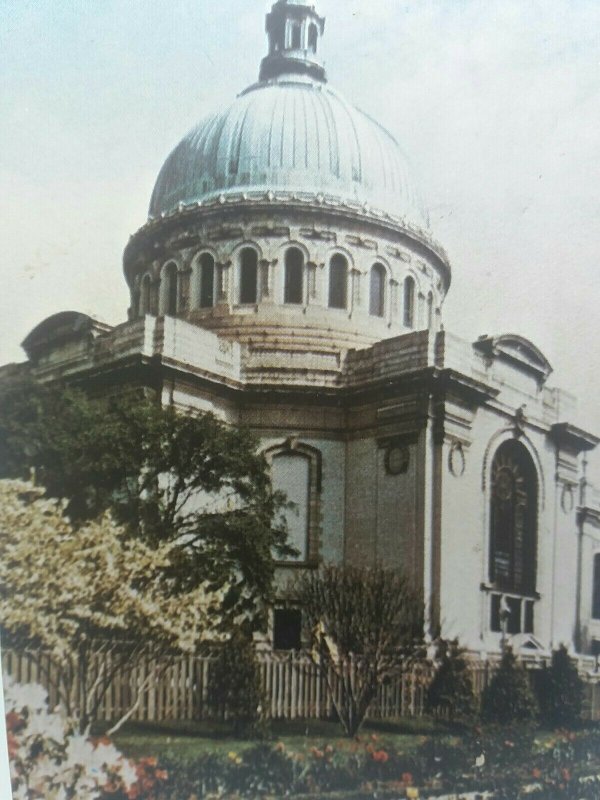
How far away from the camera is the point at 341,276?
18.5m

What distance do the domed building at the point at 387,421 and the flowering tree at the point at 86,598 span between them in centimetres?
109

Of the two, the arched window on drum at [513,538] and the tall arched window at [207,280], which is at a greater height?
the tall arched window at [207,280]

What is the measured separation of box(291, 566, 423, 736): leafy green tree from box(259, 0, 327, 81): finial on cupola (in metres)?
5.44

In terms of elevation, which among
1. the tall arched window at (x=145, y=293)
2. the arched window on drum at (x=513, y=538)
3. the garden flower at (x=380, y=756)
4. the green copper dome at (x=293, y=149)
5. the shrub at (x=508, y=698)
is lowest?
the garden flower at (x=380, y=756)

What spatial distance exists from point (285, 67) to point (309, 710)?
28.4ft

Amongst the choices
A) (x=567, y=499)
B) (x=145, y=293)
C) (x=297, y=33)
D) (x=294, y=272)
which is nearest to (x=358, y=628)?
(x=567, y=499)

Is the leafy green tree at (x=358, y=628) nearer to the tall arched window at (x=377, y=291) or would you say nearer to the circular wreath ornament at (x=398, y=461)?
the circular wreath ornament at (x=398, y=461)

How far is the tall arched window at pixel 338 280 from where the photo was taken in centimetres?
1823

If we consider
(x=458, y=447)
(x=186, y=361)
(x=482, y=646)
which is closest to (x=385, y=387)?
(x=458, y=447)

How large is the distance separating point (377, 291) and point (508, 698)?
8436 mm

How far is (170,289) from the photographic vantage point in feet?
56.9

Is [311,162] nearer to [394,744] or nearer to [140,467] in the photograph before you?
[140,467]

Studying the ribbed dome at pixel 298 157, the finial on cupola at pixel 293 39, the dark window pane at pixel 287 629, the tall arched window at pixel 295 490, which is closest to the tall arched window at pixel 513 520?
the tall arched window at pixel 295 490

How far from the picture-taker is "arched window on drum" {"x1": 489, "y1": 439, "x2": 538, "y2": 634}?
41.0 ft
